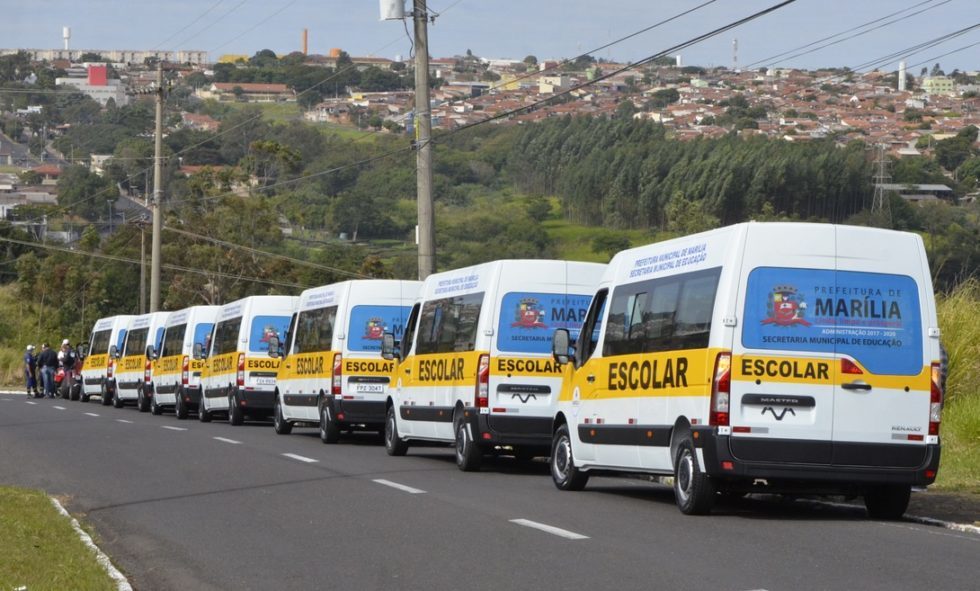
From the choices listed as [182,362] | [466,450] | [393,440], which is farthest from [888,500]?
[182,362]

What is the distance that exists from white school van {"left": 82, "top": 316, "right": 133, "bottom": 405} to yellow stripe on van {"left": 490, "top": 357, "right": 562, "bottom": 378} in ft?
85.5

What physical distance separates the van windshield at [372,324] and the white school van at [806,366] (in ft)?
36.2

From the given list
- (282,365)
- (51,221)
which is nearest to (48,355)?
(282,365)

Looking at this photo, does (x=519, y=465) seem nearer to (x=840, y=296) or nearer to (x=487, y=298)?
(x=487, y=298)

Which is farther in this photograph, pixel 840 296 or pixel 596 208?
pixel 596 208

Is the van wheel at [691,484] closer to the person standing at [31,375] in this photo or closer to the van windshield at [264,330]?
the van windshield at [264,330]

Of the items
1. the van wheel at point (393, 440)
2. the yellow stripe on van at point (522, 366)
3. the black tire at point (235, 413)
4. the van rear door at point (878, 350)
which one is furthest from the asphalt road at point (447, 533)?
the black tire at point (235, 413)

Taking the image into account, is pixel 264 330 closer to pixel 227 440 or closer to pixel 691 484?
pixel 227 440

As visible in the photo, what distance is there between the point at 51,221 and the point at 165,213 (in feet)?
150

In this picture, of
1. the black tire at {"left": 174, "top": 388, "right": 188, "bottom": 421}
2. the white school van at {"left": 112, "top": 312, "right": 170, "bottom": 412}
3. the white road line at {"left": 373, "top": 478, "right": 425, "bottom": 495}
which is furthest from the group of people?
the white road line at {"left": 373, "top": 478, "right": 425, "bottom": 495}

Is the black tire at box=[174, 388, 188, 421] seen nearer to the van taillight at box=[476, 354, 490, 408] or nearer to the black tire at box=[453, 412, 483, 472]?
the black tire at box=[453, 412, 483, 472]

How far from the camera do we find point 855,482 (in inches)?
492

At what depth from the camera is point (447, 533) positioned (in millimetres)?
11875

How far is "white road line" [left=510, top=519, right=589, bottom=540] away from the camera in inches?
452
